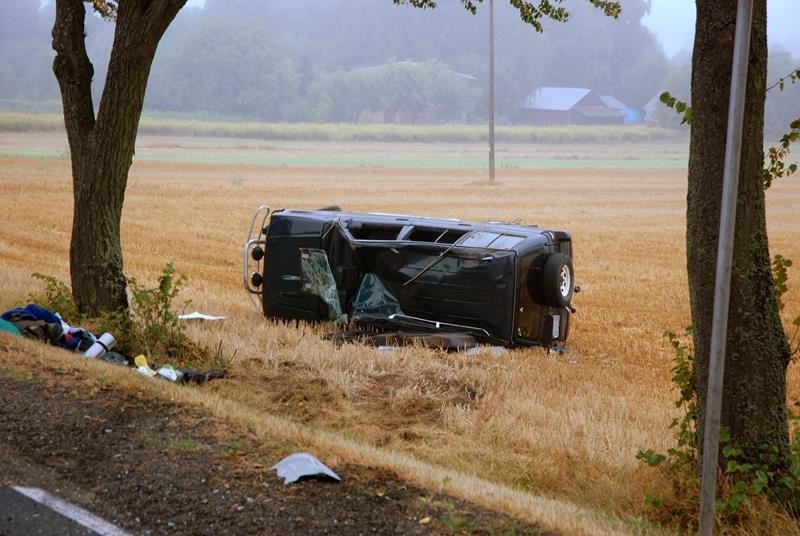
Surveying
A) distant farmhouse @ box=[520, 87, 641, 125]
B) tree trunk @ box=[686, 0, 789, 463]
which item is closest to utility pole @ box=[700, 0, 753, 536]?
tree trunk @ box=[686, 0, 789, 463]

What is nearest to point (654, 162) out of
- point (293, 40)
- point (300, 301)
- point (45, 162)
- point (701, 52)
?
point (45, 162)

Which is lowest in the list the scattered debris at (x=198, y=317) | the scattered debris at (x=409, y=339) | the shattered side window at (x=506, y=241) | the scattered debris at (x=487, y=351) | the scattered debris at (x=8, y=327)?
the scattered debris at (x=198, y=317)

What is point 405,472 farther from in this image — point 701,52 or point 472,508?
point 701,52

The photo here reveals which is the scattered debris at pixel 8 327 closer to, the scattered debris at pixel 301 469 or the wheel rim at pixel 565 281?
the scattered debris at pixel 301 469

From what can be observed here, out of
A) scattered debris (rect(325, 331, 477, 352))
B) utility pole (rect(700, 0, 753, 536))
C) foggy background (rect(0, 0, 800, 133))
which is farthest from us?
foggy background (rect(0, 0, 800, 133))

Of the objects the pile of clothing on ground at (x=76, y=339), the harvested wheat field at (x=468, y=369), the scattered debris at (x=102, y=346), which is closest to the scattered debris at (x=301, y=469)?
the harvested wheat field at (x=468, y=369)

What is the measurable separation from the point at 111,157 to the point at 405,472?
5423 mm

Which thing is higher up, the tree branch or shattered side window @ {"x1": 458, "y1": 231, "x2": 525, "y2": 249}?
the tree branch

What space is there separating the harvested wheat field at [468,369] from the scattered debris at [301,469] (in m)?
0.30

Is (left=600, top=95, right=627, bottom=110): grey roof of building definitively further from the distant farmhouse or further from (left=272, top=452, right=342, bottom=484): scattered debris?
(left=272, top=452, right=342, bottom=484): scattered debris

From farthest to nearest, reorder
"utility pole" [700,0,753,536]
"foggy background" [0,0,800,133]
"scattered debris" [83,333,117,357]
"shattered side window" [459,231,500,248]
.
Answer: "foggy background" [0,0,800,133]
"shattered side window" [459,231,500,248]
"scattered debris" [83,333,117,357]
"utility pole" [700,0,753,536]

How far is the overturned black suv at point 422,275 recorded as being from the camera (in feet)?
35.4

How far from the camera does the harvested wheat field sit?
6.82 metres

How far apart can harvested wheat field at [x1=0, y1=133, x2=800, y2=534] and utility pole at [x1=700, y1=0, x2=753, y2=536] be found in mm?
794
